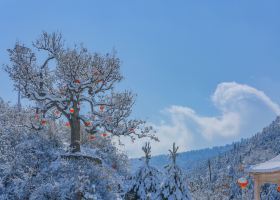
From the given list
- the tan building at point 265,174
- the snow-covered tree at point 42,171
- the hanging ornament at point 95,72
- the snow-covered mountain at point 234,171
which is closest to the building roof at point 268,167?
the tan building at point 265,174

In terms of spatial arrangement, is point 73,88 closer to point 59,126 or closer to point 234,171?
point 59,126

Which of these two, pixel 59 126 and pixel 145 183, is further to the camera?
pixel 59 126

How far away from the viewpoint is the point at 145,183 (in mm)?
11359

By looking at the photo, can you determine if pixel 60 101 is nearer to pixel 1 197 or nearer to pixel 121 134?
pixel 121 134

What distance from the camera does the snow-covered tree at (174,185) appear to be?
1106 cm

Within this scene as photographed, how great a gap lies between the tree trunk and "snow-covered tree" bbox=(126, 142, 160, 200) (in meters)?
5.03

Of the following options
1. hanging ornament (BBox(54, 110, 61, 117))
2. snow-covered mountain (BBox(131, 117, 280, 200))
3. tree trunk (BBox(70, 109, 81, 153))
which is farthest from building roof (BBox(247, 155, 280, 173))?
hanging ornament (BBox(54, 110, 61, 117))

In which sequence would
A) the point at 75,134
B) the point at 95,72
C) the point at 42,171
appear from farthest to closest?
the point at 95,72 → the point at 75,134 → the point at 42,171

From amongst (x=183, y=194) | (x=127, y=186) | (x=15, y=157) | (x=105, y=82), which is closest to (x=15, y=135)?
(x=15, y=157)

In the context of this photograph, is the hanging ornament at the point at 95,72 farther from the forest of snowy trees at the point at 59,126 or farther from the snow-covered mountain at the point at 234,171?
the snow-covered mountain at the point at 234,171

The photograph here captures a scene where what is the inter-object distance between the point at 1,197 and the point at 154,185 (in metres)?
5.70

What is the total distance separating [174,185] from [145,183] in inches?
33.6

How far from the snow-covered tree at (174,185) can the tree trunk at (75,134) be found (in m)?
5.64

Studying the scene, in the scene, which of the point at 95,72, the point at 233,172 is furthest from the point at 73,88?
the point at 233,172
